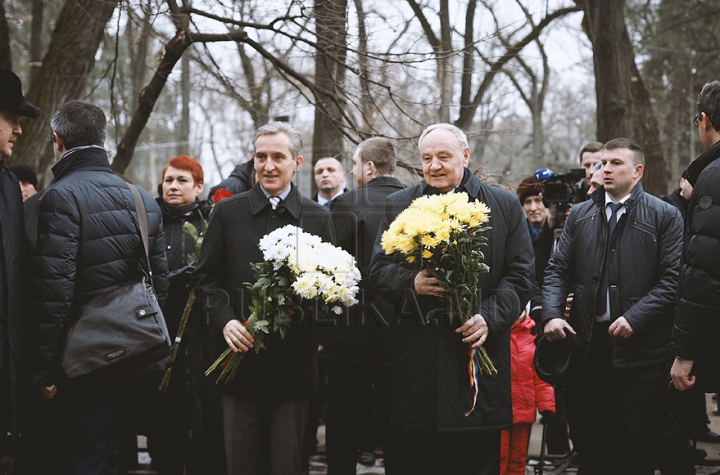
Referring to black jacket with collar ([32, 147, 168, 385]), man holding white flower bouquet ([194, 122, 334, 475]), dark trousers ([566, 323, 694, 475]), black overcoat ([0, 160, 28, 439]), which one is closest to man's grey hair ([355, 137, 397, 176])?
man holding white flower bouquet ([194, 122, 334, 475])

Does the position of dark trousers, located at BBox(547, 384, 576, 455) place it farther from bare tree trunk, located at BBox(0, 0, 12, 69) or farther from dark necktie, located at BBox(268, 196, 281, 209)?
bare tree trunk, located at BBox(0, 0, 12, 69)

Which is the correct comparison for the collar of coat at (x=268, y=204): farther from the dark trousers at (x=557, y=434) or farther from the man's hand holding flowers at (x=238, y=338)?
the dark trousers at (x=557, y=434)

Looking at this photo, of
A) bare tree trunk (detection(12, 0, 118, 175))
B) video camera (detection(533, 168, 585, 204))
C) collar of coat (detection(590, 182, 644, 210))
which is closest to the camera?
collar of coat (detection(590, 182, 644, 210))

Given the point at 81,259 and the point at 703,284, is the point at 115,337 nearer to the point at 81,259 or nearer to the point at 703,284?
the point at 81,259

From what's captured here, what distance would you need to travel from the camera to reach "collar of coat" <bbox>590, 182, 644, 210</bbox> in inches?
191

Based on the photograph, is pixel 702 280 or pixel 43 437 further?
pixel 43 437

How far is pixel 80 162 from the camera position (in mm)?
4160

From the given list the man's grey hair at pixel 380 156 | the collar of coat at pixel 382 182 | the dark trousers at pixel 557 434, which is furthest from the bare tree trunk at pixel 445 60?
the dark trousers at pixel 557 434

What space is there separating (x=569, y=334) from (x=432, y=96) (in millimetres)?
3043

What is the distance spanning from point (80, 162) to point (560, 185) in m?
3.74

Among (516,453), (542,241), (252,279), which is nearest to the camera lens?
(252,279)

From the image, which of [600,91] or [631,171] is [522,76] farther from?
[631,171]

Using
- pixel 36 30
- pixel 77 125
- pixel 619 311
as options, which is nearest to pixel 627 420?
pixel 619 311

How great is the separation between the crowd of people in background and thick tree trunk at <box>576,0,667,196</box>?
17.4 ft
